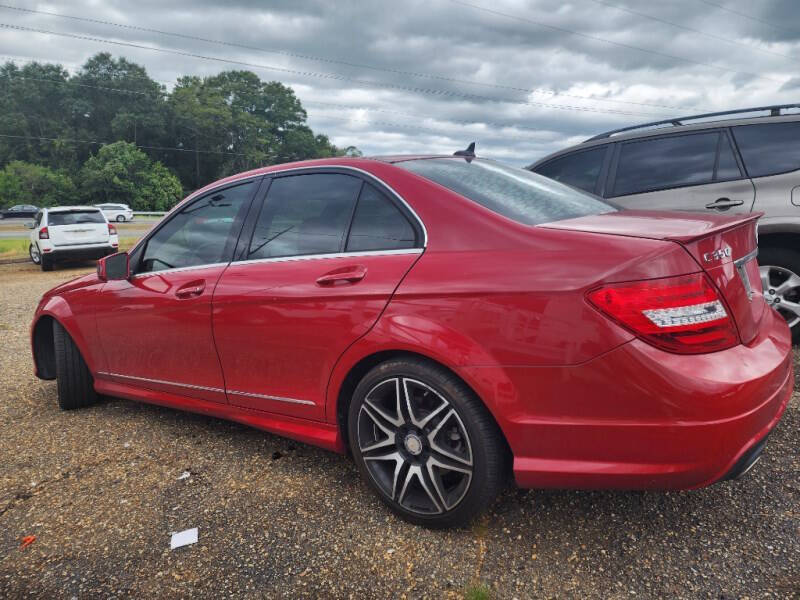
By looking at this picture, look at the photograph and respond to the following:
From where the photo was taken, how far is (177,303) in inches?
119

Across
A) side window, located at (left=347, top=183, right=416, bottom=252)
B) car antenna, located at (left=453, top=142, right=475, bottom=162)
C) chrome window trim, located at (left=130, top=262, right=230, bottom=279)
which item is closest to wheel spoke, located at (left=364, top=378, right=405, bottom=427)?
side window, located at (left=347, top=183, right=416, bottom=252)

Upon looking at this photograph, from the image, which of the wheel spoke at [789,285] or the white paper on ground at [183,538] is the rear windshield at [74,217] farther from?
the wheel spoke at [789,285]

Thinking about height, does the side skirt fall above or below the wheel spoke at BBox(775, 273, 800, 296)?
below

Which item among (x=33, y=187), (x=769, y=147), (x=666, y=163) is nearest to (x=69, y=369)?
(x=666, y=163)

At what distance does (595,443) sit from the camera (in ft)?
6.08

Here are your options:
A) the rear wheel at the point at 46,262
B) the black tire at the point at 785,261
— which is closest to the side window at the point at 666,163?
the black tire at the point at 785,261

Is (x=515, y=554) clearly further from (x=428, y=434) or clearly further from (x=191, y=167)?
(x=191, y=167)

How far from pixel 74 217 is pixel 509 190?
14.5 metres

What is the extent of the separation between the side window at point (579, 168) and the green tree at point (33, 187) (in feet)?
204

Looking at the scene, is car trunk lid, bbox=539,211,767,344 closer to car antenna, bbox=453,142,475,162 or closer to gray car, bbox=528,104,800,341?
car antenna, bbox=453,142,475,162

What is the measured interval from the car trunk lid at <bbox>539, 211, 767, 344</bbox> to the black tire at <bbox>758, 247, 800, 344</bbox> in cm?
216

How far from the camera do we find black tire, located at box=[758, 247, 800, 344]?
13.4 feet

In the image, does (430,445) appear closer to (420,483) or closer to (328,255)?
(420,483)

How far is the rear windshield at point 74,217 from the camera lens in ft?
45.4
